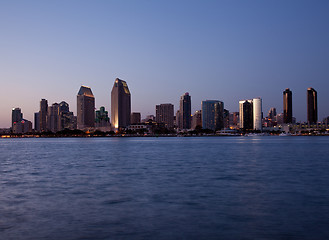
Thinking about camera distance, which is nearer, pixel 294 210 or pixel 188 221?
pixel 188 221

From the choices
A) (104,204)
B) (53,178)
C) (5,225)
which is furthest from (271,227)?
(53,178)

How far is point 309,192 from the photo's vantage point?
2525 centimetres

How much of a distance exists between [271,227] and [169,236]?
15.8 ft

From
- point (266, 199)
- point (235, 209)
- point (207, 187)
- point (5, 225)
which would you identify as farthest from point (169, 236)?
point (207, 187)

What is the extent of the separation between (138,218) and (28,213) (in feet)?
20.1

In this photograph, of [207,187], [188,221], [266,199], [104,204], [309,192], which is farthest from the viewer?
[207,187]

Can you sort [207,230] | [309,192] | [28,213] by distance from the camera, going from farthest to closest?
1. [309,192]
2. [28,213]
3. [207,230]

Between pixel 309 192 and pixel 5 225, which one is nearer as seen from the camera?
pixel 5 225

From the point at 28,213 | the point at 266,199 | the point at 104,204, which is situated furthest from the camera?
the point at 266,199

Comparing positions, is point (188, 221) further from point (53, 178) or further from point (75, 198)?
point (53, 178)

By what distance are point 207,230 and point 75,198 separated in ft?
37.4

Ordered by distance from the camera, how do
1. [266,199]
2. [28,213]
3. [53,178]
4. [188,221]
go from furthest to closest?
1. [53,178]
2. [266,199]
3. [28,213]
4. [188,221]

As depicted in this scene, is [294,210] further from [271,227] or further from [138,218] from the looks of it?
[138,218]

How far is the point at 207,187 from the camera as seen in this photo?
91.5 ft
